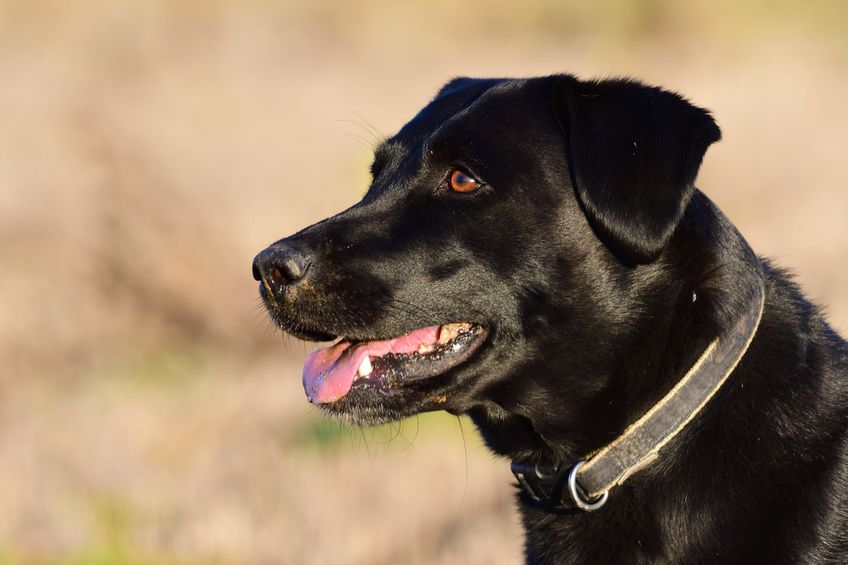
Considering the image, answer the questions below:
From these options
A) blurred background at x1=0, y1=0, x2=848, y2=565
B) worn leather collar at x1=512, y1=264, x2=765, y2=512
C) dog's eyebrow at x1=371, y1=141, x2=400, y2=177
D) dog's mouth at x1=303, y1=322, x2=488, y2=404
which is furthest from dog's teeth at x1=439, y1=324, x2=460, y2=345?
blurred background at x1=0, y1=0, x2=848, y2=565

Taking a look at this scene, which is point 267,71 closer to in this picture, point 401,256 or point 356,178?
point 356,178

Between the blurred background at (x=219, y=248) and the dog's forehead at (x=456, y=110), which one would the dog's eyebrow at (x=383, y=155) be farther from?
the blurred background at (x=219, y=248)

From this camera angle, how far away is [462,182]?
3.26 metres

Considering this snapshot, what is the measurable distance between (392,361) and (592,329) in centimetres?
56

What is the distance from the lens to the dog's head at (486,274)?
3.18 metres

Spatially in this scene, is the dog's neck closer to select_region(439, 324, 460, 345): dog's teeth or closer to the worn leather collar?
the worn leather collar

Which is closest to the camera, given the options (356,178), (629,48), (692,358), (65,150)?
(692,358)

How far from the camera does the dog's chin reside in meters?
3.19

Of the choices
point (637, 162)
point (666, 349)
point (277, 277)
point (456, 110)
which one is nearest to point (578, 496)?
point (666, 349)

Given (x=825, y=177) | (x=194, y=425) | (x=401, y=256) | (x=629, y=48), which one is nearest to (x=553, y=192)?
(x=401, y=256)

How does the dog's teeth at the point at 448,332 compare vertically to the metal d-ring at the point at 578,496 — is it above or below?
above

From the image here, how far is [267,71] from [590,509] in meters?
10.3

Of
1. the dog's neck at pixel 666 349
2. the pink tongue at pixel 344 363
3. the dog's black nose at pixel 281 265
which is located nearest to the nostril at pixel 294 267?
the dog's black nose at pixel 281 265

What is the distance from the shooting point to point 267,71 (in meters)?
12.8
